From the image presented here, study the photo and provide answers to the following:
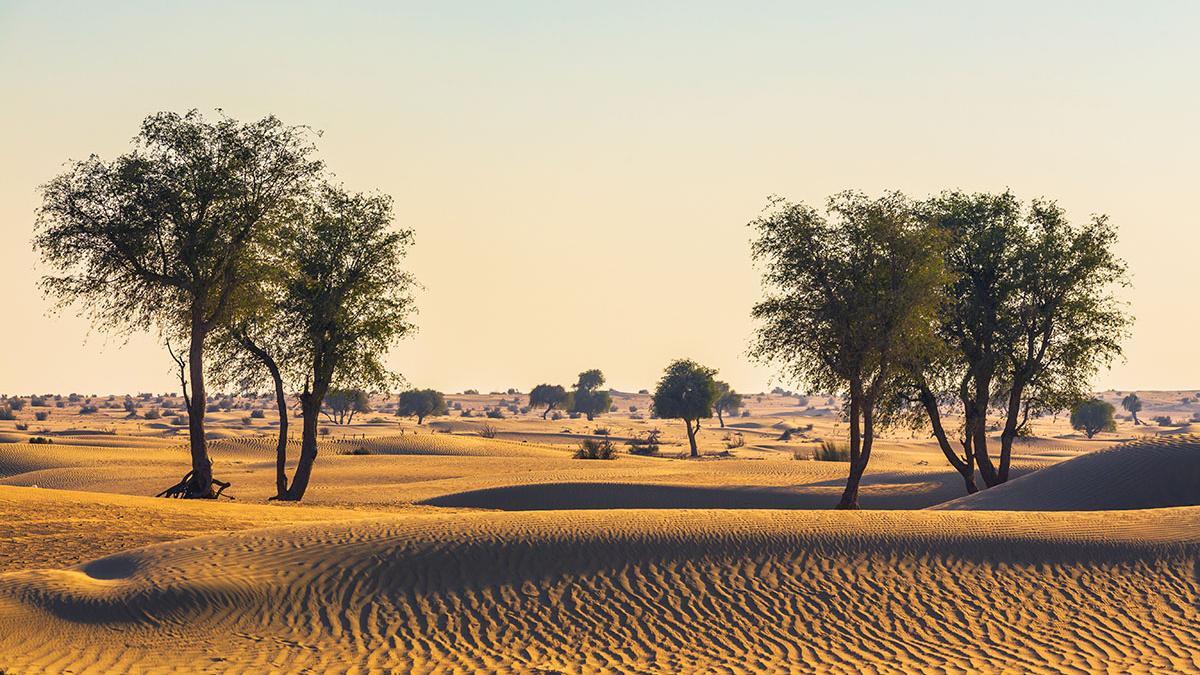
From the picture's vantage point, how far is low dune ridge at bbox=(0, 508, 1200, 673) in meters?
16.3

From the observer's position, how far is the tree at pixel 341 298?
37125 millimetres

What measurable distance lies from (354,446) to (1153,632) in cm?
5350

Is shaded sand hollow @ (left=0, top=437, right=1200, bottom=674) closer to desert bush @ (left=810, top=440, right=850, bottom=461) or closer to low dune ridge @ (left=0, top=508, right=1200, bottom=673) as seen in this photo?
low dune ridge @ (left=0, top=508, right=1200, bottom=673)

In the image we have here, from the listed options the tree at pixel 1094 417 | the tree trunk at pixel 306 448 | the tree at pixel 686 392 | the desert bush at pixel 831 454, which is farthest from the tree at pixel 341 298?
the tree at pixel 1094 417

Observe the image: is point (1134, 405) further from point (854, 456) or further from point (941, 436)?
point (854, 456)

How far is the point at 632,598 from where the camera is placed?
60.9 ft

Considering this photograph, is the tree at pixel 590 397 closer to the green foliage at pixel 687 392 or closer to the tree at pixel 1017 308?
the green foliage at pixel 687 392

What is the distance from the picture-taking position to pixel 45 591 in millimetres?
18406

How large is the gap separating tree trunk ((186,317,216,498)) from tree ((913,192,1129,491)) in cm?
2058

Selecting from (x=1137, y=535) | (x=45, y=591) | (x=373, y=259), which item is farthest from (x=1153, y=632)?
(x=373, y=259)

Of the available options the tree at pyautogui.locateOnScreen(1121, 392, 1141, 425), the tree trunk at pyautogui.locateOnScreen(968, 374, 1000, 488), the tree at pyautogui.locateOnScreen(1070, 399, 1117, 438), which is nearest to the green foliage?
the tree at pyautogui.locateOnScreen(1070, 399, 1117, 438)

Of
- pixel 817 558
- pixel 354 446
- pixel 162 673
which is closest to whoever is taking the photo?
pixel 162 673

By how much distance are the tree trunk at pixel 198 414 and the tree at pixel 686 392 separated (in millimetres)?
50583

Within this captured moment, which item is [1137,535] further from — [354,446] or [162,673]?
[354,446]
